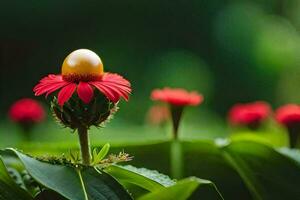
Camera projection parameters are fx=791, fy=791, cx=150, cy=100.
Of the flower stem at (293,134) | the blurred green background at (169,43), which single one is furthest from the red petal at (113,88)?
the blurred green background at (169,43)

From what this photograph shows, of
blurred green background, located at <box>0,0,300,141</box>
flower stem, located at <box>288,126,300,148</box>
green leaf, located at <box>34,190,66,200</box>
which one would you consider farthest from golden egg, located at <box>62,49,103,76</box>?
blurred green background, located at <box>0,0,300,141</box>

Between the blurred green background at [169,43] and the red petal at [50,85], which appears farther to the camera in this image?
the blurred green background at [169,43]

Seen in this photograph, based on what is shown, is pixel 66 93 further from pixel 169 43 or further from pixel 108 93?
pixel 169 43

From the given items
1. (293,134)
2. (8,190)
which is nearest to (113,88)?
(8,190)

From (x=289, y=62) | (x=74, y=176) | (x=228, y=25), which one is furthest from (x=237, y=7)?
(x=74, y=176)

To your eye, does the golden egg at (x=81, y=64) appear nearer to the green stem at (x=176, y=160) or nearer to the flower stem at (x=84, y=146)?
the flower stem at (x=84, y=146)

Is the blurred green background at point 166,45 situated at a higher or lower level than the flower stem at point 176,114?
lower
